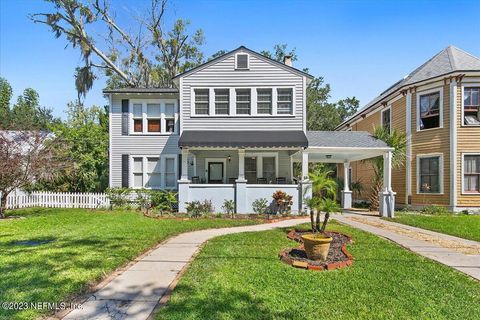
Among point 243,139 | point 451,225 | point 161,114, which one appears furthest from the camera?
point 161,114

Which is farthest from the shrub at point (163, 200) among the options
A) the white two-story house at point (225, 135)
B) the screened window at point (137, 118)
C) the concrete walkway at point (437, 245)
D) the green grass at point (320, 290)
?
the concrete walkway at point (437, 245)

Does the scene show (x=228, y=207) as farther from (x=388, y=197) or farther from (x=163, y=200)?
(x=388, y=197)

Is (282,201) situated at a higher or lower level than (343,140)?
lower

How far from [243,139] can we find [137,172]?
660 cm

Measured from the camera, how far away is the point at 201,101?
14516 millimetres

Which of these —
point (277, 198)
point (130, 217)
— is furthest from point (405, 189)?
point (130, 217)

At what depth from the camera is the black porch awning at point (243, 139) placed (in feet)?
41.9

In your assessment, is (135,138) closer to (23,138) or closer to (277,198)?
(23,138)

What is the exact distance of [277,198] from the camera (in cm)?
1266

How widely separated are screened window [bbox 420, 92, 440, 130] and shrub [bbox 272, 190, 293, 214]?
8.89 meters

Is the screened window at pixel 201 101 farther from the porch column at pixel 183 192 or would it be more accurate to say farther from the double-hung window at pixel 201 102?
the porch column at pixel 183 192

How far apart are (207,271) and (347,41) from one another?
11.8 meters

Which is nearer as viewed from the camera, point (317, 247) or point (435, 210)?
point (317, 247)

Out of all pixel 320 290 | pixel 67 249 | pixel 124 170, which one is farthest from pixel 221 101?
pixel 320 290
